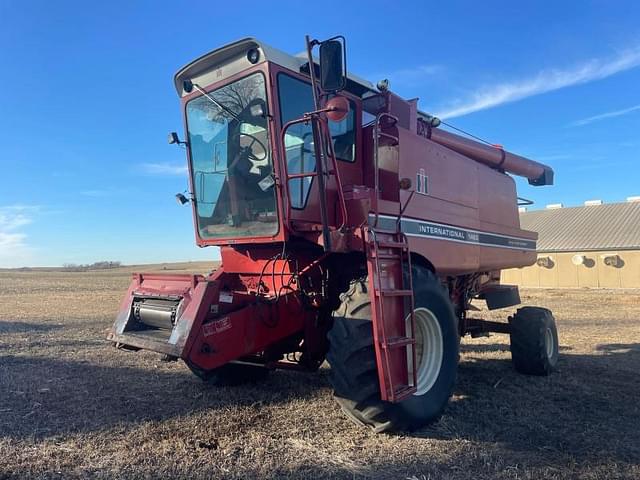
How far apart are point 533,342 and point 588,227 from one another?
3148 cm

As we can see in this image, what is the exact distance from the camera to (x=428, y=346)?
17.4ft

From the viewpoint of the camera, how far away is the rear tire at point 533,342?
7.22 meters

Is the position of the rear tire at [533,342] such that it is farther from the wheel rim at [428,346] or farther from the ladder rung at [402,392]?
the ladder rung at [402,392]

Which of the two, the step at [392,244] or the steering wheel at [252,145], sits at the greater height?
the steering wheel at [252,145]

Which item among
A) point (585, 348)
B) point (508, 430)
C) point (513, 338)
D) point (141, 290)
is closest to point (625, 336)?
point (585, 348)

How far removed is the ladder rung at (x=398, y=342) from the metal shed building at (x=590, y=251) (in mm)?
26512

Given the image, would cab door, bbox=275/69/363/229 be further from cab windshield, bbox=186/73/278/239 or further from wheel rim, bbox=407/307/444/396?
wheel rim, bbox=407/307/444/396

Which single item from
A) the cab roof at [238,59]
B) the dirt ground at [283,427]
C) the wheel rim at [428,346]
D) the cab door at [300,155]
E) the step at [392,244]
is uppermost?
the cab roof at [238,59]

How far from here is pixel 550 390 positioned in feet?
21.2

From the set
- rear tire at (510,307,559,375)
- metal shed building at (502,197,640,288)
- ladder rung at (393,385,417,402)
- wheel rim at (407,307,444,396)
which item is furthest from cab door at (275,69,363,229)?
metal shed building at (502,197,640,288)

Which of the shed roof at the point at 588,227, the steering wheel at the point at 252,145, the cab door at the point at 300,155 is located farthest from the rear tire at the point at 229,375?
the shed roof at the point at 588,227

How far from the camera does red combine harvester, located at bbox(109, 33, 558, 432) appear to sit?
4.41 meters

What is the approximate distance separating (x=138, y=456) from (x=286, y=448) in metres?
1.13

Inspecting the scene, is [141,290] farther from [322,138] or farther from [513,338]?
[513,338]
